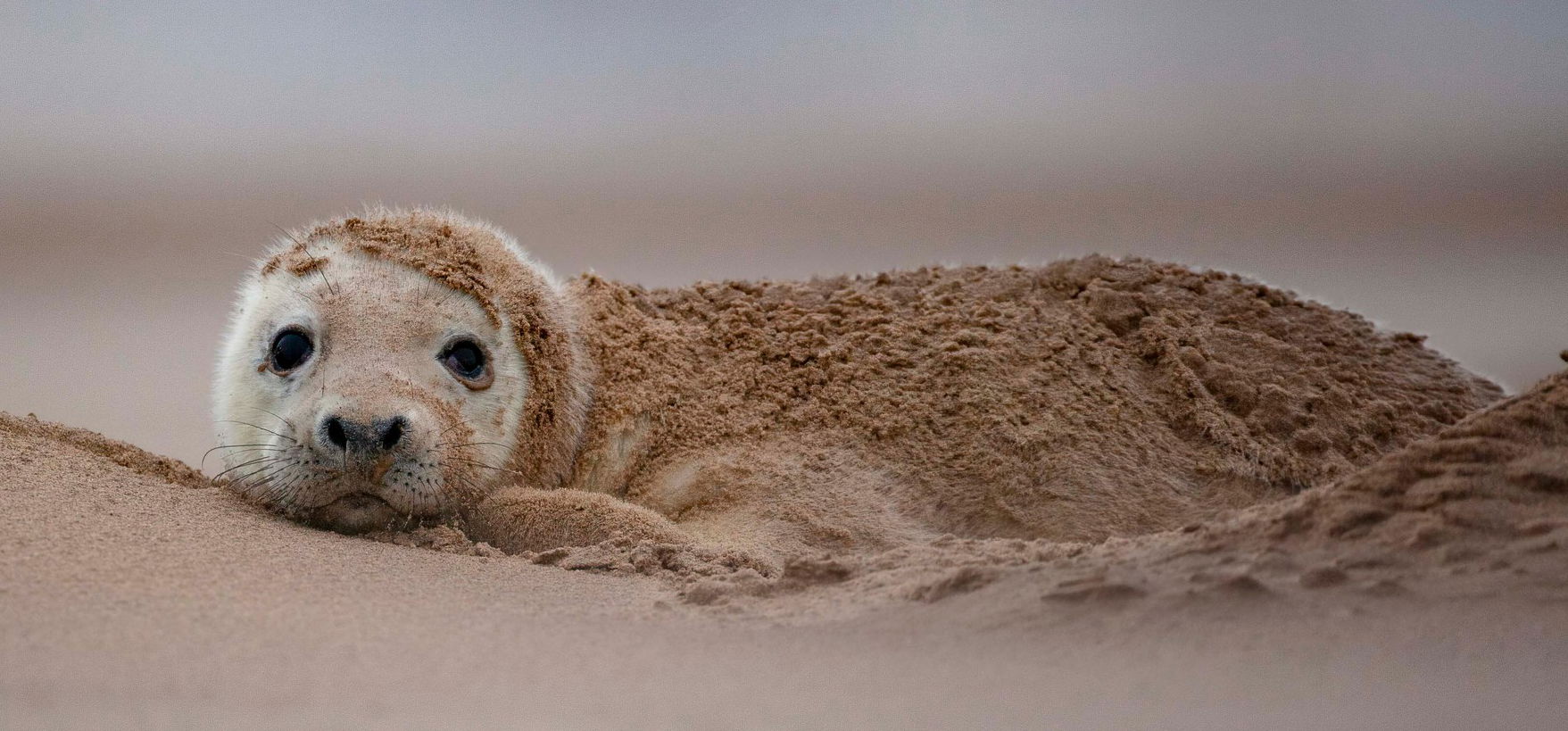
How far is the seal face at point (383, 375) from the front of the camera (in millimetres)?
4633

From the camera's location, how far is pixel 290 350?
5016 mm

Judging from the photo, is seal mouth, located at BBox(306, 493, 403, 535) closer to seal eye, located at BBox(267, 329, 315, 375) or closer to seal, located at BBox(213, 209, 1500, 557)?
seal, located at BBox(213, 209, 1500, 557)

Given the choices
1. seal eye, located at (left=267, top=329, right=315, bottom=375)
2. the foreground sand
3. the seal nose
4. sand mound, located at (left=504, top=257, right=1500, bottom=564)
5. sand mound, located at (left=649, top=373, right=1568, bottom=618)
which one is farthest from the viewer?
sand mound, located at (left=504, top=257, right=1500, bottom=564)

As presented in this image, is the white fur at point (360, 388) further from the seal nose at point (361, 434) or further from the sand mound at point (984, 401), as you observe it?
the sand mound at point (984, 401)

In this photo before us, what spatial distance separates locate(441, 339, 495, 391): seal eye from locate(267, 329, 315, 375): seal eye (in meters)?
0.50

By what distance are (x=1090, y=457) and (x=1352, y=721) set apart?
3042 mm

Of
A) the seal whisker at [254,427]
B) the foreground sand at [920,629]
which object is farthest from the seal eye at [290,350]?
the foreground sand at [920,629]

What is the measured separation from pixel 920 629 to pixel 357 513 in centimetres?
243

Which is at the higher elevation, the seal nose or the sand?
the seal nose

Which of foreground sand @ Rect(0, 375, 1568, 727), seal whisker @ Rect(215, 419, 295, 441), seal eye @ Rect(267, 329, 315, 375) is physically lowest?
foreground sand @ Rect(0, 375, 1568, 727)

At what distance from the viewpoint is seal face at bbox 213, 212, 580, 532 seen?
15.2ft

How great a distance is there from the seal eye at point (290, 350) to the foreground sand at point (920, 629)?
52.2 inches

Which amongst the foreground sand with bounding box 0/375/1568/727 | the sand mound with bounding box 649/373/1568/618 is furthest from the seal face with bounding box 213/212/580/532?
the sand mound with bounding box 649/373/1568/618

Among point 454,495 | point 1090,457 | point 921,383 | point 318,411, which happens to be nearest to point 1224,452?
point 1090,457
